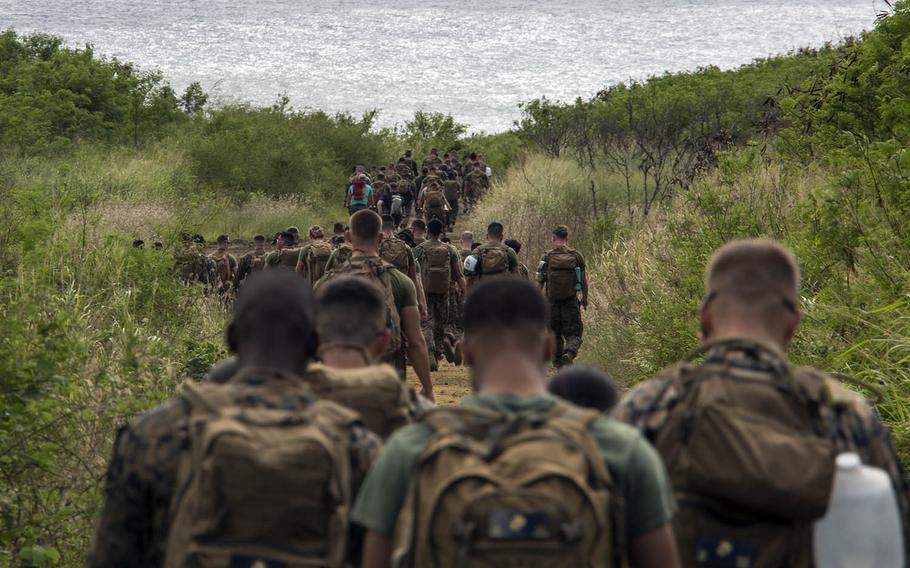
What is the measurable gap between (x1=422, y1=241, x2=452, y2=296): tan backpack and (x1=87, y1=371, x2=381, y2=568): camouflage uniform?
11.3m

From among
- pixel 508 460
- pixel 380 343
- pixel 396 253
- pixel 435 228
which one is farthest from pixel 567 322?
pixel 508 460

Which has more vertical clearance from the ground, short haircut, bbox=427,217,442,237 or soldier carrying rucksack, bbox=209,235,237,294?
short haircut, bbox=427,217,442,237

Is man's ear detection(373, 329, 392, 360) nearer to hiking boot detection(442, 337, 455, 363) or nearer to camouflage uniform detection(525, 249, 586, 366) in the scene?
camouflage uniform detection(525, 249, 586, 366)

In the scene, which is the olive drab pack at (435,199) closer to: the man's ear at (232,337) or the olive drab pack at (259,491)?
the man's ear at (232,337)

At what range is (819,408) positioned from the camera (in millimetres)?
3443

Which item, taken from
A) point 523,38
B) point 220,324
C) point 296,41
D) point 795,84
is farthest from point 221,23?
point 220,324

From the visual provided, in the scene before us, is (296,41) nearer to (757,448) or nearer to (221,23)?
(221,23)

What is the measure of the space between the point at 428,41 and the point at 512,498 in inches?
5579

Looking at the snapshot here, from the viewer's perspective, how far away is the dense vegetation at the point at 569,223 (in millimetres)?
7082

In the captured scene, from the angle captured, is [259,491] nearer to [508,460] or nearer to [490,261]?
[508,460]

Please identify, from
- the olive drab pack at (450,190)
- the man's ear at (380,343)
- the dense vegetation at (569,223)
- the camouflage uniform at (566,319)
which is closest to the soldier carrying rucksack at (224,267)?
the dense vegetation at (569,223)

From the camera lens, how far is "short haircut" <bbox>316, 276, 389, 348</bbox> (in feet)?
15.2

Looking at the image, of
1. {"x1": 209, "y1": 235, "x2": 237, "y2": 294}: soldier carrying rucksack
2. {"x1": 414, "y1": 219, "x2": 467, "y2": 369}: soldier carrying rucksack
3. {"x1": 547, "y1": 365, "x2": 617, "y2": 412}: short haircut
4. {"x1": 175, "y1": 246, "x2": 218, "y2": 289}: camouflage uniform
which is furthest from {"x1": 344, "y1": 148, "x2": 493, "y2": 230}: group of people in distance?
{"x1": 547, "y1": 365, "x2": 617, "y2": 412}: short haircut

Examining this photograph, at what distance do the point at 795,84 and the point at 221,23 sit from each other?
12129 centimetres
